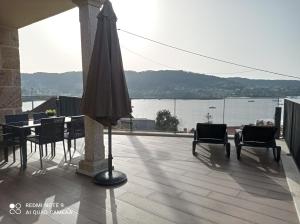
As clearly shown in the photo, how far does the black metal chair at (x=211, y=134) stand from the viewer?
4762 mm

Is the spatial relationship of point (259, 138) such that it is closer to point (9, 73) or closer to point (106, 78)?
point (106, 78)

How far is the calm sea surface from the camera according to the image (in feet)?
27.0

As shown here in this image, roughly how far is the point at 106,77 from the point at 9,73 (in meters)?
4.17

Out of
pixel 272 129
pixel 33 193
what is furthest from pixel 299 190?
pixel 33 193

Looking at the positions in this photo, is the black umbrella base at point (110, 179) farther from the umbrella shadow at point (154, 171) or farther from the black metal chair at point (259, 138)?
the black metal chair at point (259, 138)

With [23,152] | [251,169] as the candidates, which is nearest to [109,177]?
[23,152]

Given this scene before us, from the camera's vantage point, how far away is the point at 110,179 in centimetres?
343

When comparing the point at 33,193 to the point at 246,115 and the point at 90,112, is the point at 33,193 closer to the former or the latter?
the point at 90,112

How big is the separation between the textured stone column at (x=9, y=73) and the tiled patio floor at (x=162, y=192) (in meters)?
2.03

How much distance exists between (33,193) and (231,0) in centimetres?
658

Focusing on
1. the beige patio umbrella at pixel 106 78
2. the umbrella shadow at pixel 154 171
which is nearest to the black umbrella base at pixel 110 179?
the umbrella shadow at pixel 154 171

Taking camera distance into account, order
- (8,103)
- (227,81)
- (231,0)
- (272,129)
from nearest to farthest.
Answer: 1. (272,129)
2. (8,103)
3. (231,0)
4. (227,81)

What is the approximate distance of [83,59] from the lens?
3.69 m

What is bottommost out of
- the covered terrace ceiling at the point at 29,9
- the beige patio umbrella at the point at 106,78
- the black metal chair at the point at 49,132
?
the black metal chair at the point at 49,132
